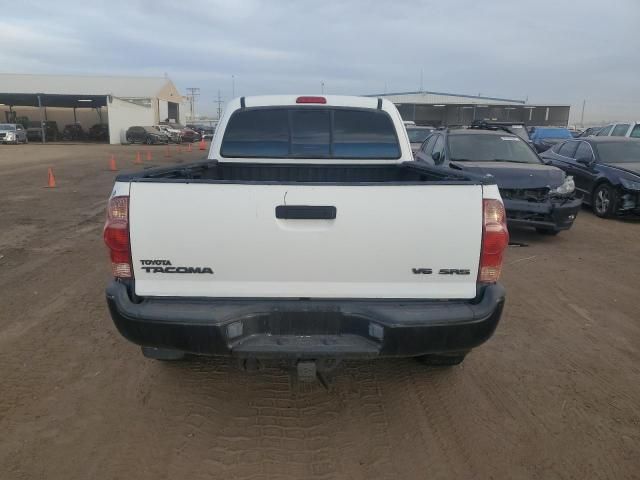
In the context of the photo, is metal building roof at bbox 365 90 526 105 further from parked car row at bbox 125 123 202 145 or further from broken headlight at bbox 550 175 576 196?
broken headlight at bbox 550 175 576 196

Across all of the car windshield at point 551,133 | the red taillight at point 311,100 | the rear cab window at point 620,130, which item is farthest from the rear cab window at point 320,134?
the car windshield at point 551,133

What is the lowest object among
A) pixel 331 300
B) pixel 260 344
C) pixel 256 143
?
pixel 260 344

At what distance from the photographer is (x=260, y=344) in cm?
278

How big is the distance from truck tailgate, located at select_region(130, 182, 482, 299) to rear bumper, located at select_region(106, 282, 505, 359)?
7 centimetres

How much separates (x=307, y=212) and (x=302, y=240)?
0.16m

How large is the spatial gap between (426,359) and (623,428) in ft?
4.22

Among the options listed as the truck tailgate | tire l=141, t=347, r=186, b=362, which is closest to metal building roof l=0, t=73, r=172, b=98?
tire l=141, t=347, r=186, b=362

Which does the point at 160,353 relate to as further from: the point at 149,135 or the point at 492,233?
the point at 149,135

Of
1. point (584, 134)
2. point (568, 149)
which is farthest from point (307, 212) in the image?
point (584, 134)

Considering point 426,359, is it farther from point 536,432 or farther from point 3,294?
point 3,294

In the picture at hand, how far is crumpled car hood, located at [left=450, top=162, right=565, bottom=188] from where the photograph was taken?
25.9 ft

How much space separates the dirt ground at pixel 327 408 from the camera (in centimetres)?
282

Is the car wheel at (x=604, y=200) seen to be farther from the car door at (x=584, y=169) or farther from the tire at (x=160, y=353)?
the tire at (x=160, y=353)

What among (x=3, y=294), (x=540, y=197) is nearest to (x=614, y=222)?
(x=540, y=197)
